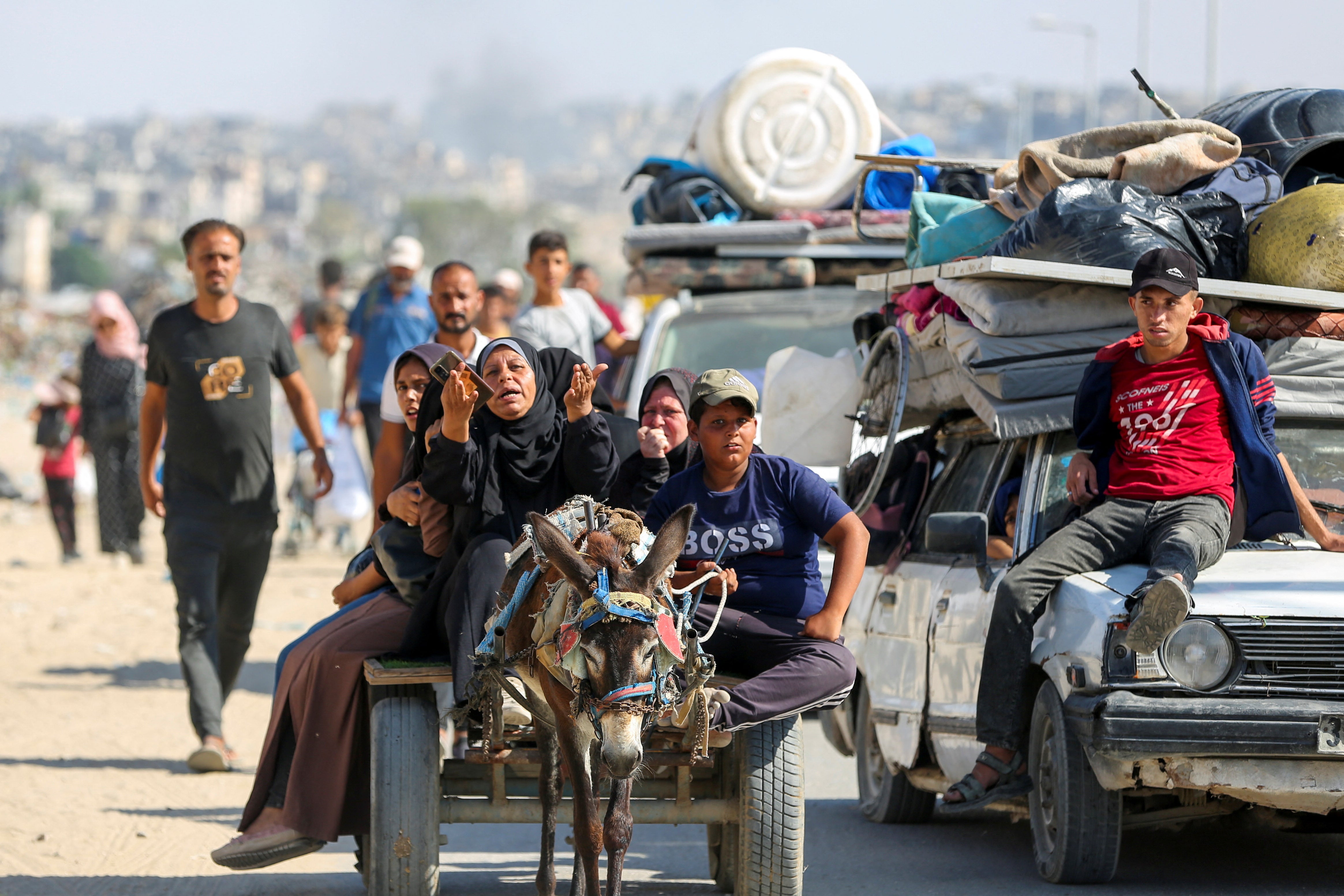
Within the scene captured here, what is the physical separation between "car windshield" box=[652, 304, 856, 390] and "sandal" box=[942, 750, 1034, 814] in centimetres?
452

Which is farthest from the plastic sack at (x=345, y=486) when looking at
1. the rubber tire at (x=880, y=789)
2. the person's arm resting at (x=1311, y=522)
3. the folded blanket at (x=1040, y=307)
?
the person's arm resting at (x=1311, y=522)

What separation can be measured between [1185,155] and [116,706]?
7365 mm

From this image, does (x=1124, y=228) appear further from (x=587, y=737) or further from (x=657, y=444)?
(x=587, y=737)

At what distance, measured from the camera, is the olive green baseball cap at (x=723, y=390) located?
235 inches

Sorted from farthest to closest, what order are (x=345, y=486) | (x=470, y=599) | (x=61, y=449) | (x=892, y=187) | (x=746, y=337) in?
(x=61, y=449) < (x=345, y=486) < (x=892, y=187) < (x=746, y=337) < (x=470, y=599)

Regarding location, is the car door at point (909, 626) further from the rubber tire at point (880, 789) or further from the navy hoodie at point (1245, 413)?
the navy hoodie at point (1245, 413)

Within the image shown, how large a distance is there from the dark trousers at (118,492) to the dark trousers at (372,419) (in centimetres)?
344

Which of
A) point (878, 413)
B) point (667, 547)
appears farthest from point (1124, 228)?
point (667, 547)

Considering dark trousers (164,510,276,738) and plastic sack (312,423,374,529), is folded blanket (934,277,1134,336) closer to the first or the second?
dark trousers (164,510,276,738)

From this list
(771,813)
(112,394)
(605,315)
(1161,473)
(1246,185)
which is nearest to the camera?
(771,813)

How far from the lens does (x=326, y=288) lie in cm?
1825

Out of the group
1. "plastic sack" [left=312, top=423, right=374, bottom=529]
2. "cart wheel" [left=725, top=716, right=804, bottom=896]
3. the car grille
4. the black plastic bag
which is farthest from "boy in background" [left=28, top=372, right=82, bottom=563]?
the car grille

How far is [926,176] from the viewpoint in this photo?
34.7 feet

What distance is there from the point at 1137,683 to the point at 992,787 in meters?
0.98
